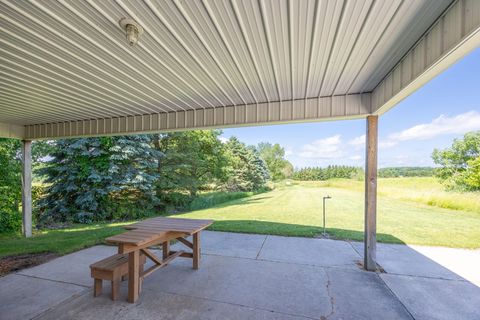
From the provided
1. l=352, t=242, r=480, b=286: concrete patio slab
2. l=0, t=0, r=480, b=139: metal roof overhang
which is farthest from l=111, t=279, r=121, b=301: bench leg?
l=352, t=242, r=480, b=286: concrete patio slab

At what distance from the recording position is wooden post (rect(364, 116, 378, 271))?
3.71 metres

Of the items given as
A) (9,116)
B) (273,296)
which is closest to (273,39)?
(273,296)

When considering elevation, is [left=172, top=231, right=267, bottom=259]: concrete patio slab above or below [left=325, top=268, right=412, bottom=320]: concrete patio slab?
below

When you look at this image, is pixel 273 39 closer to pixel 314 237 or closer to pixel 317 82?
pixel 317 82

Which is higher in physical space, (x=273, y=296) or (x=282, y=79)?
(x=282, y=79)

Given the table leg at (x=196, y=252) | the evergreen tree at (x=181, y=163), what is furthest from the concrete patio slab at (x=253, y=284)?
the evergreen tree at (x=181, y=163)

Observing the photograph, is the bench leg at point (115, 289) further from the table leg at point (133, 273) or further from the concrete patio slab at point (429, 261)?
the concrete patio slab at point (429, 261)

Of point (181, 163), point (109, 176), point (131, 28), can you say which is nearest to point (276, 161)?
point (181, 163)

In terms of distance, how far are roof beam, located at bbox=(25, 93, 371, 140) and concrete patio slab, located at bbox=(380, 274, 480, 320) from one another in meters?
2.72

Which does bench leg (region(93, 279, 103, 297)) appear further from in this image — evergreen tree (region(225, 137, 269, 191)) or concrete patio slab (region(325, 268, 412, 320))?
evergreen tree (region(225, 137, 269, 191))

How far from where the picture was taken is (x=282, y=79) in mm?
3352

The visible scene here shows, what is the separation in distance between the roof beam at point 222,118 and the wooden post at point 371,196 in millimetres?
381

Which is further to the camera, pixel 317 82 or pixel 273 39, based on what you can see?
pixel 317 82

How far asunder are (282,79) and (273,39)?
42.1 inches
